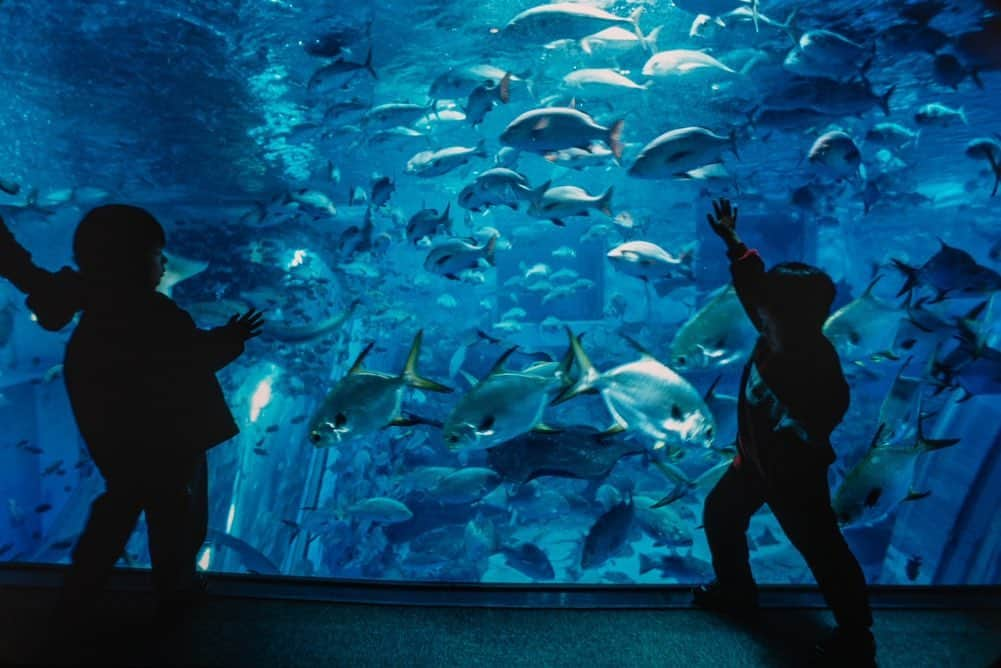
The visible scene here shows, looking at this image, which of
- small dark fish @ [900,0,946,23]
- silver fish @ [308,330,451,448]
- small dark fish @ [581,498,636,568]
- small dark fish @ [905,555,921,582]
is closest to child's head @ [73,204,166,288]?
silver fish @ [308,330,451,448]

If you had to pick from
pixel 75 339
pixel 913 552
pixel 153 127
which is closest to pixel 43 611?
pixel 75 339

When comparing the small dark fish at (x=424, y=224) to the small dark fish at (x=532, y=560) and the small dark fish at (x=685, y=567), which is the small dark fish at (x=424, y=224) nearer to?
the small dark fish at (x=532, y=560)

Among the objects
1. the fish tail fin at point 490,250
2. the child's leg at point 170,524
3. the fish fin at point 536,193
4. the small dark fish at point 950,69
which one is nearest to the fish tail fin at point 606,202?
the fish fin at point 536,193

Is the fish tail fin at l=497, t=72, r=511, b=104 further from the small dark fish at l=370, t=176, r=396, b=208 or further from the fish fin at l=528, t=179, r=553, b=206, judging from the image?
the small dark fish at l=370, t=176, r=396, b=208

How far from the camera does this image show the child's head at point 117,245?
2217 millimetres

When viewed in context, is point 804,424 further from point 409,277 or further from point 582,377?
point 409,277

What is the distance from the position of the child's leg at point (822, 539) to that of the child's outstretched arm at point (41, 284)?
311cm

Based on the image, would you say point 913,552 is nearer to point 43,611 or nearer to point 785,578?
point 785,578

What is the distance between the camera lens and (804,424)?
85.4 inches

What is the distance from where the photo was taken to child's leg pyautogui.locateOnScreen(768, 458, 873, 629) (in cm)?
217

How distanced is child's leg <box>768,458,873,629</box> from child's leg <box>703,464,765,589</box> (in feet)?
0.84

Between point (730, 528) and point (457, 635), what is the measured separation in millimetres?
1397

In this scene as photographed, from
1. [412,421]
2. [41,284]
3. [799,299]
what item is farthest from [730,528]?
[41,284]

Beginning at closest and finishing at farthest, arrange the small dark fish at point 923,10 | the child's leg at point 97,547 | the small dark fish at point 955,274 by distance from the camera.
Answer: the child's leg at point 97,547
the small dark fish at point 955,274
the small dark fish at point 923,10
